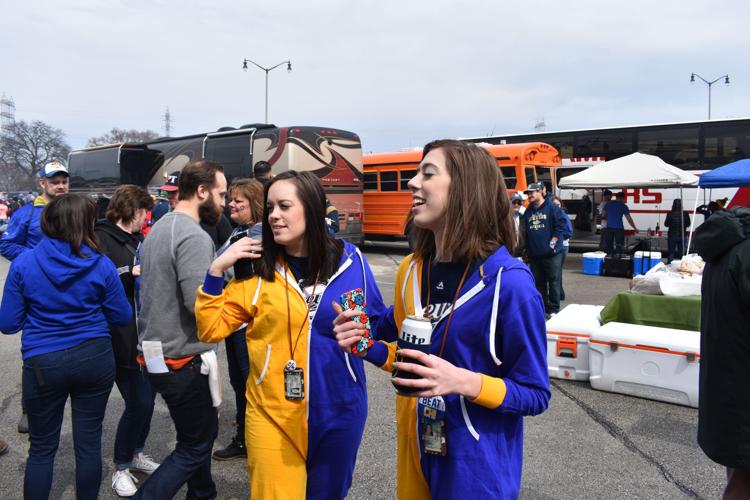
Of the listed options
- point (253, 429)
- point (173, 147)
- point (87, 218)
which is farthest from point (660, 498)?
point (173, 147)

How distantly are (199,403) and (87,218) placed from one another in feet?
3.89

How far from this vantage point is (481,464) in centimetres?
157

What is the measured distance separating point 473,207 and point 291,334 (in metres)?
0.96

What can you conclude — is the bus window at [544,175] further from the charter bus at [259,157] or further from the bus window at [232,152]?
the bus window at [232,152]

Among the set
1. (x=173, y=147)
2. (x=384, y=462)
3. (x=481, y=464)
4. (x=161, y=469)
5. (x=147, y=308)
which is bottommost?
(x=384, y=462)

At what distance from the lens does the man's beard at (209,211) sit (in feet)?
9.24

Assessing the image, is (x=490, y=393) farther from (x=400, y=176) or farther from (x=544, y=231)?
(x=400, y=176)

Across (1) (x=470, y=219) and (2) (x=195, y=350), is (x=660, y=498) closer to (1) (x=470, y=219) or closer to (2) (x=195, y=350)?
(1) (x=470, y=219)

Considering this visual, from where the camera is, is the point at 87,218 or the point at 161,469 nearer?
the point at 161,469

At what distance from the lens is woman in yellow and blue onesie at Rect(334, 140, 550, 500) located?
1.56 meters

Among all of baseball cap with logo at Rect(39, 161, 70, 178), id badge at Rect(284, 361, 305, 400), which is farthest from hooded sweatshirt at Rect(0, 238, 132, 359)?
baseball cap with logo at Rect(39, 161, 70, 178)

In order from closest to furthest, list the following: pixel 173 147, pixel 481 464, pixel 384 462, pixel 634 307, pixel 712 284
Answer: pixel 481 464 → pixel 712 284 → pixel 384 462 → pixel 634 307 → pixel 173 147

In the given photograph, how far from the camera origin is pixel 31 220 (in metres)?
4.40

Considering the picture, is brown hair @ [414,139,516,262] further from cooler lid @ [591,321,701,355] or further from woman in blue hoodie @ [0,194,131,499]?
cooler lid @ [591,321,701,355]
